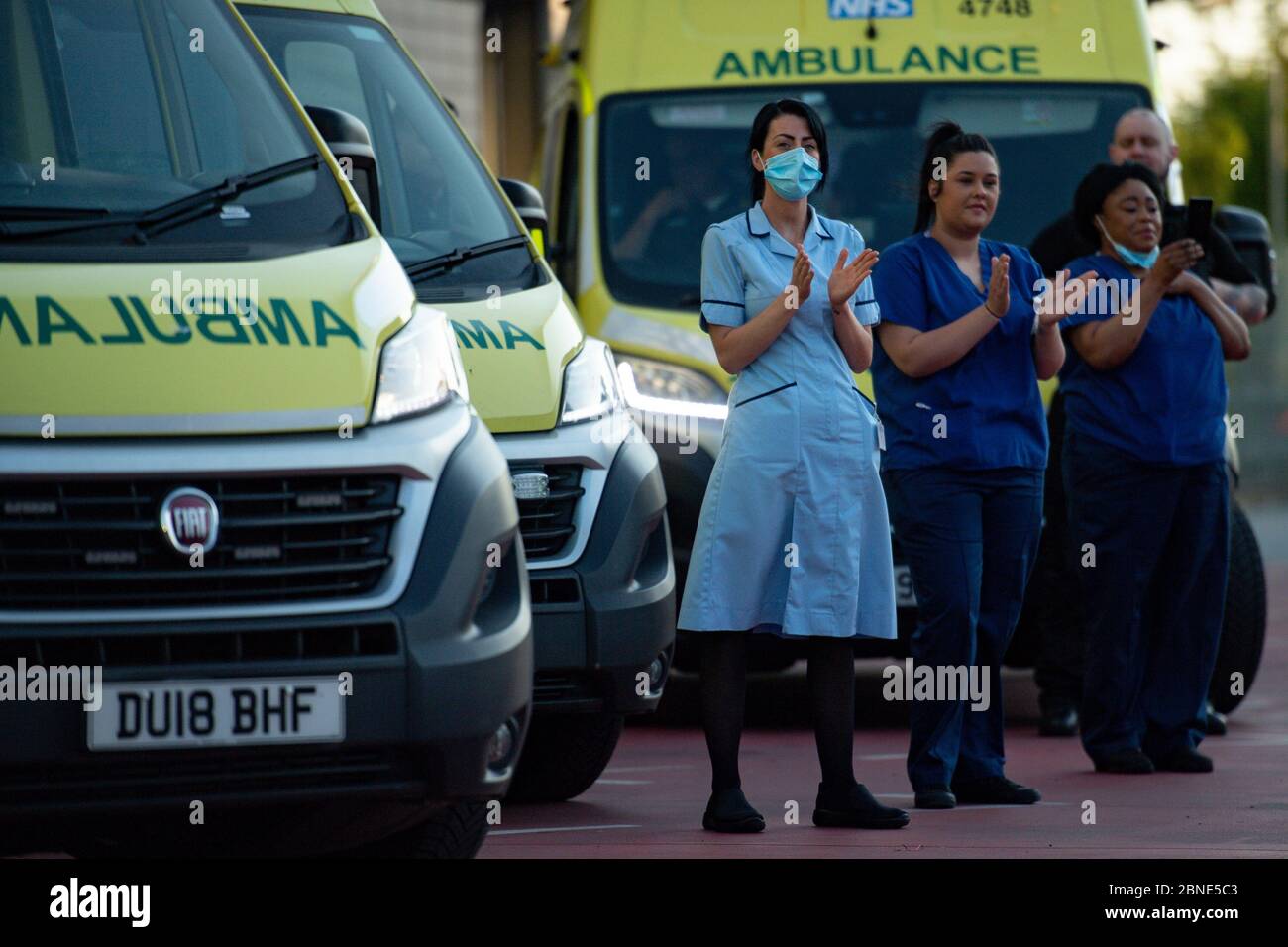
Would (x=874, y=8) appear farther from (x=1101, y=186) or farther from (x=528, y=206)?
(x=528, y=206)

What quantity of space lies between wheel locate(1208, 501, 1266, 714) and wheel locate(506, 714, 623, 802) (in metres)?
2.98

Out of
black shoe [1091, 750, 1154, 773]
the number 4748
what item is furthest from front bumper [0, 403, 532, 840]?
the number 4748

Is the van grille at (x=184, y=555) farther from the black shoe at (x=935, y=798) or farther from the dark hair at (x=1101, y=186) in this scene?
the dark hair at (x=1101, y=186)

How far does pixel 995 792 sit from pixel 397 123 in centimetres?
270

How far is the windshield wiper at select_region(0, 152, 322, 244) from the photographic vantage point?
514cm

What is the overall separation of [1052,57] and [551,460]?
4.10 metres

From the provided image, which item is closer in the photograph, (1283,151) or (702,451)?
(702,451)

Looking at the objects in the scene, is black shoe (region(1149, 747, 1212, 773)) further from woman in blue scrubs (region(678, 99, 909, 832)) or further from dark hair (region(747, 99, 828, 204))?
dark hair (region(747, 99, 828, 204))

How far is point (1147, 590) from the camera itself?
8.28 m

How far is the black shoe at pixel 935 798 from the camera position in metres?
7.16

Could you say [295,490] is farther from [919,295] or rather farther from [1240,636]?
[1240,636]

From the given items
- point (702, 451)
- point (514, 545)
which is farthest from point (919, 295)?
point (514, 545)

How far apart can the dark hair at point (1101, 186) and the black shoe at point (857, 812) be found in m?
2.42
